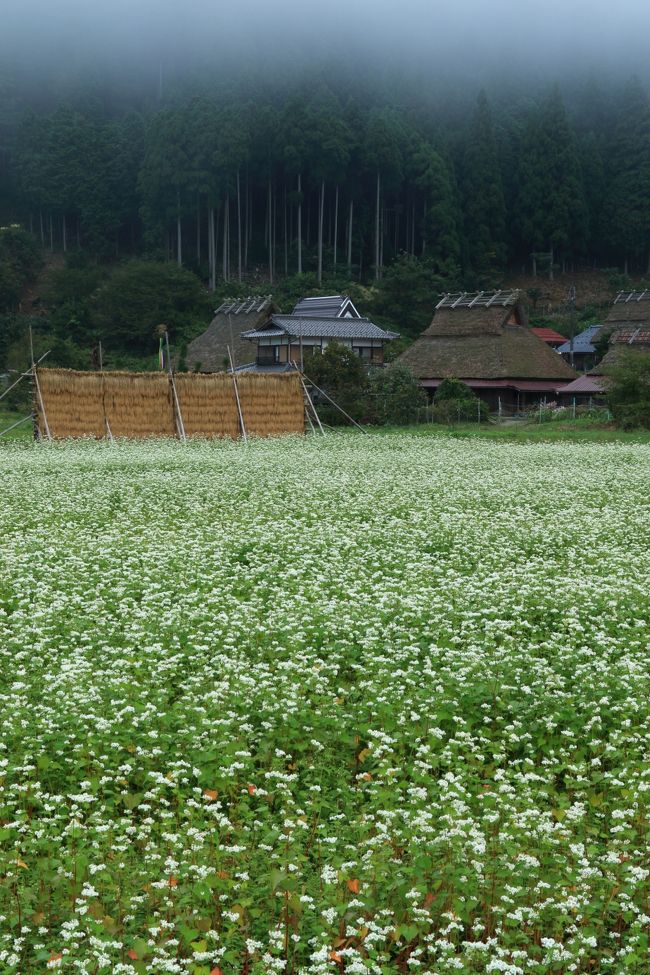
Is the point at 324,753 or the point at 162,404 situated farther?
the point at 162,404

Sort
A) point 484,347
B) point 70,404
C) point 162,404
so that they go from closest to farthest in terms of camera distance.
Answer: point 70,404 → point 162,404 → point 484,347

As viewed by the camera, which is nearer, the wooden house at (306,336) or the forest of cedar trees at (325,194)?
the wooden house at (306,336)

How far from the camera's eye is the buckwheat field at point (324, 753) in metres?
4.73

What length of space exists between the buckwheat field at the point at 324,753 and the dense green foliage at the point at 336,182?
7045cm

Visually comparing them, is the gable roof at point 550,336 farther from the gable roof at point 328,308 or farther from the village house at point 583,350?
the gable roof at point 328,308

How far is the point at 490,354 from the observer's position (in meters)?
55.2

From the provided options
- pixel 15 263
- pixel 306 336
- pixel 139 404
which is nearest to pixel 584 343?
pixel 306 336

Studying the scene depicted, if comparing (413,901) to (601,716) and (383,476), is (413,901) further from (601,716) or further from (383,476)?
(383,476)

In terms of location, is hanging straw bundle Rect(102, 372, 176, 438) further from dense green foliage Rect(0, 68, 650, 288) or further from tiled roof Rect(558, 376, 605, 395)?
dense green foliage Rect(0, 68, 650, 288)

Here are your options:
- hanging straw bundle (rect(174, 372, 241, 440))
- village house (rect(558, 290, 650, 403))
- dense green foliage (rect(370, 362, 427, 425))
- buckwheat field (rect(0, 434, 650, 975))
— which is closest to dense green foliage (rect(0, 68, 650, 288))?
village house (rect(558, 290, 650, 403))

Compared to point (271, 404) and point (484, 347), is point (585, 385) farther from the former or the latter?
point (271, 404)

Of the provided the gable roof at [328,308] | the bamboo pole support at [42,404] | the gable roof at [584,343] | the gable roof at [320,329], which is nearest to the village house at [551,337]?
the gable roof at [584,343]

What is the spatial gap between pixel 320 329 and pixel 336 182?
27.9 meters

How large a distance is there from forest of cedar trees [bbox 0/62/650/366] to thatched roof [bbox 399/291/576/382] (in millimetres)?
12828
